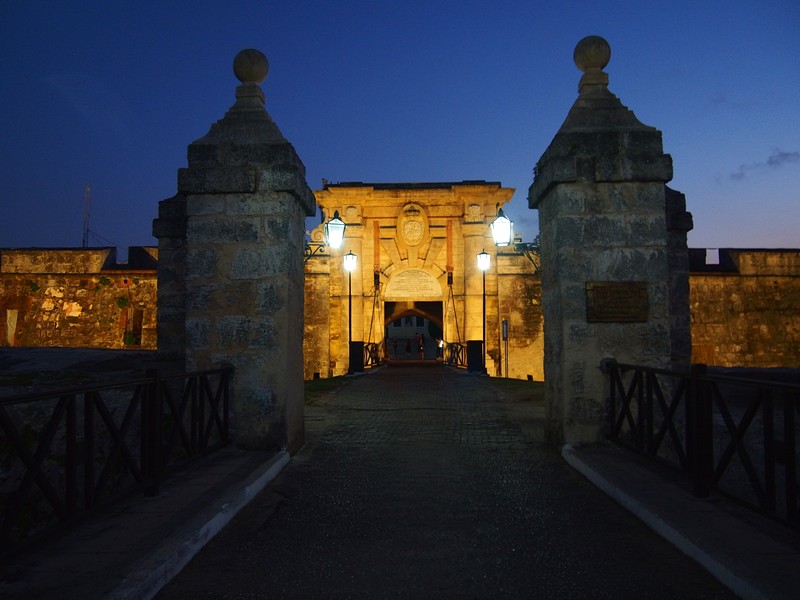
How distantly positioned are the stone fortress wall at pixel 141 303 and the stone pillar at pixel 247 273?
1566 cm

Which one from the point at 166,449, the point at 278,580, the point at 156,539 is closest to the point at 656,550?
the point at 278,580

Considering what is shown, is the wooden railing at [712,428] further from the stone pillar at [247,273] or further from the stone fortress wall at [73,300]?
the stone fortress wall at [73,300]

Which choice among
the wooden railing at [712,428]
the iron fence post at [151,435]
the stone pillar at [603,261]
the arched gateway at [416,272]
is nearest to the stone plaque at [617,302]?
the stone pillar at [603,261]

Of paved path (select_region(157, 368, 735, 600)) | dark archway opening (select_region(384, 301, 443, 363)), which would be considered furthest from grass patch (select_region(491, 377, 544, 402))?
dark archway opening (select_region(384, 301, 443, 363))

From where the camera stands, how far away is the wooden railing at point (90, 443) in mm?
2941

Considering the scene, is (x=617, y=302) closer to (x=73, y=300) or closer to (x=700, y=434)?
(x=700, y=434)

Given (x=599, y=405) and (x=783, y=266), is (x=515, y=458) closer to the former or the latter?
(x=599, y=405)

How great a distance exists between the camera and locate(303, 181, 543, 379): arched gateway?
23.0 meters

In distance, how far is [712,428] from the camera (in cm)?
393

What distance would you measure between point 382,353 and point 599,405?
19.7m

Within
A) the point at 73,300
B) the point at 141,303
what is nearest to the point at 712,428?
the point at 141,303

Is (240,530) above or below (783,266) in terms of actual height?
below

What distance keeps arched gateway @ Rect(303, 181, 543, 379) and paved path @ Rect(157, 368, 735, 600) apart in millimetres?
16959

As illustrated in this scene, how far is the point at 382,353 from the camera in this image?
82.1ft
